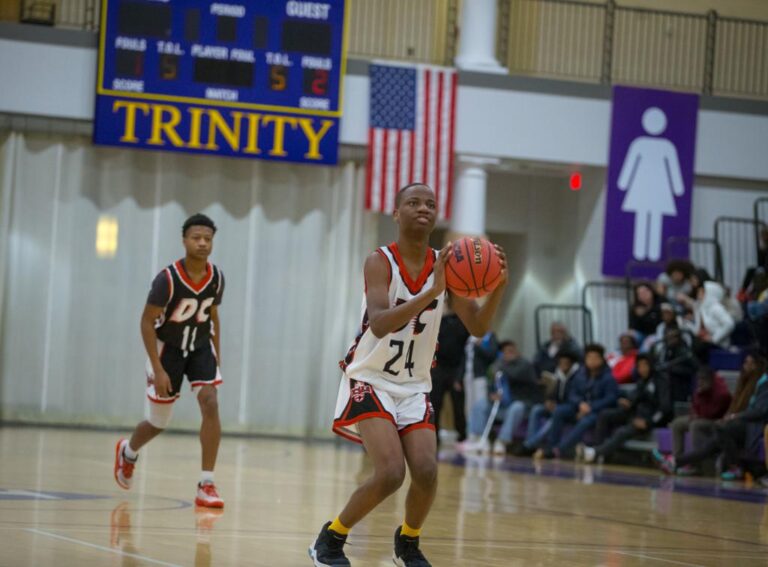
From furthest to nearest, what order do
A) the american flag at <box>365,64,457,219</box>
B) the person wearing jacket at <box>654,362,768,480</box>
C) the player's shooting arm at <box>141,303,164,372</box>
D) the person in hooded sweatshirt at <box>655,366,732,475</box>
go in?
the american flag at <box>365,64,457,219</box> < the person in hooded sweatshirt at <box>655,366,732,475</box> < the person wearing jacket at <box>654,362,768,480</box> < the player's shooting arm at <box>141,303,164,372</box>

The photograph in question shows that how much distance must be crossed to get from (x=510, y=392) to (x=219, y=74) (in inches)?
224

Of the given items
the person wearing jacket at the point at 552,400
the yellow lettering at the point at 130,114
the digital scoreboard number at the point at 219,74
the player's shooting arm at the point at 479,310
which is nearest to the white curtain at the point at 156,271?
the yellow lettering at the point at 130,114

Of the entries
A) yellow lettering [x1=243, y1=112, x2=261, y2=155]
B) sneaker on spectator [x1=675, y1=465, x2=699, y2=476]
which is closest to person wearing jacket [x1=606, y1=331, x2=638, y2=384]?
sneaker on spectator [x1=675, y1=465, x2=699, y2=476]

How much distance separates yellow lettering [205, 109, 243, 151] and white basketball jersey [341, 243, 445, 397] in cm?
1178

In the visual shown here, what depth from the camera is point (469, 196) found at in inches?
712

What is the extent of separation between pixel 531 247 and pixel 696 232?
301cm

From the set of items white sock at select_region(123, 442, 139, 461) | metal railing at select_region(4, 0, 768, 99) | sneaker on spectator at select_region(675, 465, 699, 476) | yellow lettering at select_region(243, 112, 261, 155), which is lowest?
sneaker on spectator at select_region(675, 465, 699, 476)

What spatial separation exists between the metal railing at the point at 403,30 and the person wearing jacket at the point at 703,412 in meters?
7.22

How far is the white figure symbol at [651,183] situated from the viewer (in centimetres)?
1831

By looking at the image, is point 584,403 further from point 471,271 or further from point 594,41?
point 471,271

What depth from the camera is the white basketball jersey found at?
17.0 feet

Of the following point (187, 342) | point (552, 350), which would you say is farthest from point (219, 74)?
point (187, 342)

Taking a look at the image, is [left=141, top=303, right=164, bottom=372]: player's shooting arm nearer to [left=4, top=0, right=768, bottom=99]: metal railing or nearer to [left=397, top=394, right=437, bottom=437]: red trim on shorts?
[left=397, top=394, right=437, bottom=437]: red trim on shorts

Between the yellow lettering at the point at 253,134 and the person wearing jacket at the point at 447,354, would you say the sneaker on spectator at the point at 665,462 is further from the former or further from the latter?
the yellow lettering at the point at 253,134
